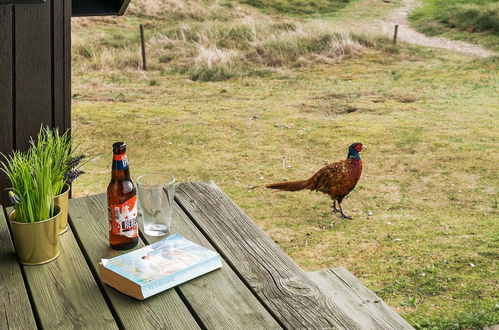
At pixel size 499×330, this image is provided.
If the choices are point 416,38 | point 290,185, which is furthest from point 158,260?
point 416,38

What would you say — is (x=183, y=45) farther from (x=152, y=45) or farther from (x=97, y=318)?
(x=97, y=318)

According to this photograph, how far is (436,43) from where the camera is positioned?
523 inches

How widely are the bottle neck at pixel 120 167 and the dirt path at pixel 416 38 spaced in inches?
451

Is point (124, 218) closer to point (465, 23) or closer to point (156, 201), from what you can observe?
point (156, 201)

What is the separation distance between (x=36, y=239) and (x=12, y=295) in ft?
0.46

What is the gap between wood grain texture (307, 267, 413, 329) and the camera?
6.58ft

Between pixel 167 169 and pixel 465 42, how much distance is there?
8.71 meters

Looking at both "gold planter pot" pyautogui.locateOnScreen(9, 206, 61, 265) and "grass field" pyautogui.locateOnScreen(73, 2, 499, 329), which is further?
"grass field" pyautogui.locateOnScreen(73, 2, 499, 329)

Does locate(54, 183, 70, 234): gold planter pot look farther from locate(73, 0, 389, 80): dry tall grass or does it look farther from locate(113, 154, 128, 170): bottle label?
locate(73, 0, 389, 80): dry tall grass

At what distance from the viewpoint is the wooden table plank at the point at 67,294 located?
1362 millimetres

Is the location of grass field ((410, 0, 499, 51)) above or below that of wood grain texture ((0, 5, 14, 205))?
above

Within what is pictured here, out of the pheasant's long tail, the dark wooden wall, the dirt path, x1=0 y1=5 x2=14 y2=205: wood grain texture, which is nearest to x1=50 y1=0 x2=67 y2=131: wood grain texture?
the dark wooden wall

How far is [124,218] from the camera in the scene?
1611mm

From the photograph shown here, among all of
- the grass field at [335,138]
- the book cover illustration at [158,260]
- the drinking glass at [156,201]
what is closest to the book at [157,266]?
the book cover illustration at [158,260]
